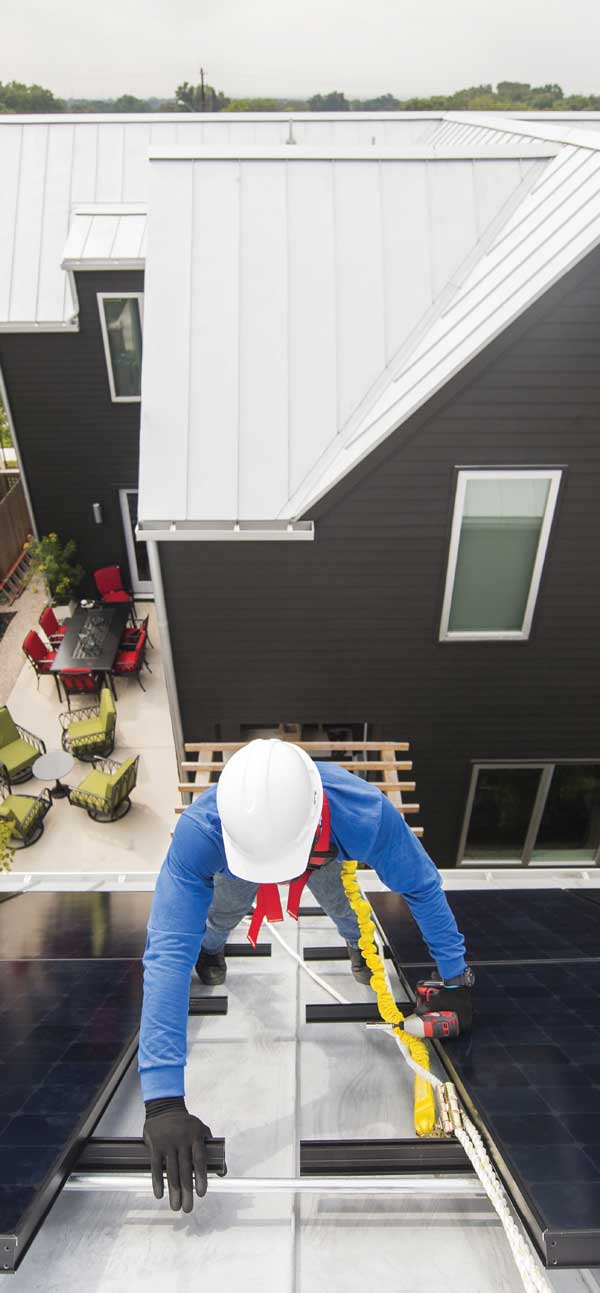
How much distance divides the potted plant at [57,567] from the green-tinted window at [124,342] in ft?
10.3

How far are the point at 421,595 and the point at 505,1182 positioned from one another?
215 inches

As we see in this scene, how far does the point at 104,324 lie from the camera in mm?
12164

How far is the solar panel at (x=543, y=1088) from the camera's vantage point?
2.15 m

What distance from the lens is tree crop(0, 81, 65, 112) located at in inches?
2798

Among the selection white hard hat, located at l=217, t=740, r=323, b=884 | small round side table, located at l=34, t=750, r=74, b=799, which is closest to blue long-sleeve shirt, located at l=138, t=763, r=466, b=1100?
white hard hat, located at l=217, t=740, r=323, b=884

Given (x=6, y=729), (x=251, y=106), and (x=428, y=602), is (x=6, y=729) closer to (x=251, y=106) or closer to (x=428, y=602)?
(x=428, y=602)

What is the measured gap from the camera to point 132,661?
12195 millimetres

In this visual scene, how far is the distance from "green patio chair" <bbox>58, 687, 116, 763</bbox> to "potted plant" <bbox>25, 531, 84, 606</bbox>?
3973mm

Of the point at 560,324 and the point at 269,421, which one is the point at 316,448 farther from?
the point at 560,324

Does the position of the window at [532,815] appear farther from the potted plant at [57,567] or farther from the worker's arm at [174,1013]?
the potted plant at [57,567]

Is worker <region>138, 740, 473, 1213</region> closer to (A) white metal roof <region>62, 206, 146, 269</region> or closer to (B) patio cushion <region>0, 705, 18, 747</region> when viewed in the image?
(B) patio cushion <region>0, 705, 18, 747</region>

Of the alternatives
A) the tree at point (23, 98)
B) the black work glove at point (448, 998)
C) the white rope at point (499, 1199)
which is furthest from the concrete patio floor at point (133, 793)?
the tree at point (23, 98)

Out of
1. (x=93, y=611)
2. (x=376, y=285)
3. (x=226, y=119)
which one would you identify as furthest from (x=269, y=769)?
(x=226, y=119)

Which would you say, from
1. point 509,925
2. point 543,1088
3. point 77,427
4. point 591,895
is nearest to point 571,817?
point 591,895
